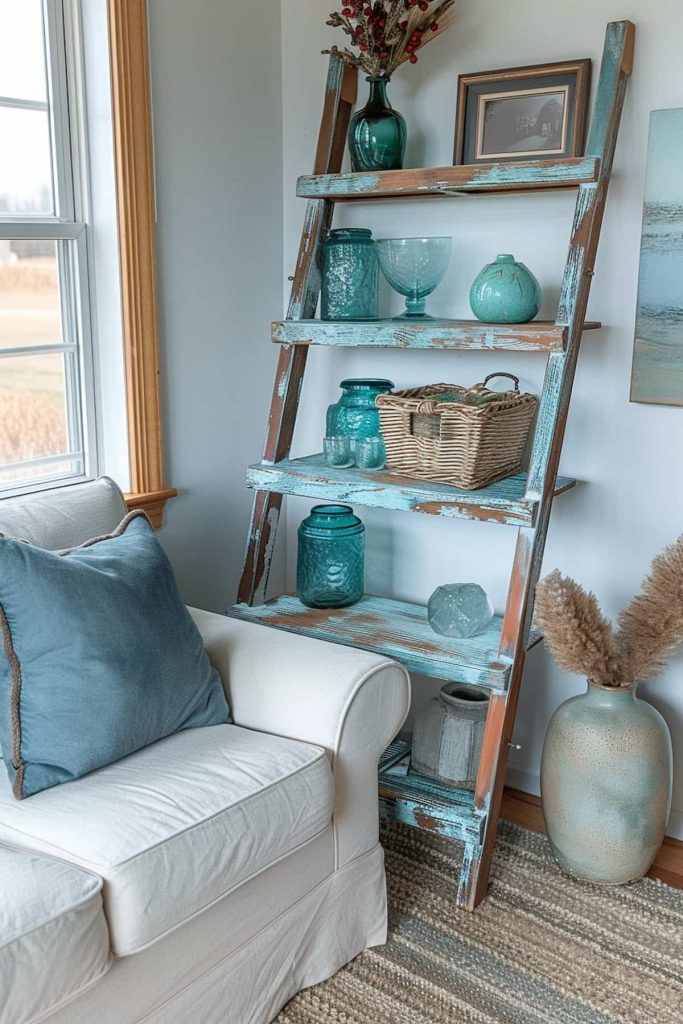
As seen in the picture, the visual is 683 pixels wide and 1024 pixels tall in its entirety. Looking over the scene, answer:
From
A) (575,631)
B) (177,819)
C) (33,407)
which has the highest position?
(33,407)

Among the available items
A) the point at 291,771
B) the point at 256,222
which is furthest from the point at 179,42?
the point at 291,771

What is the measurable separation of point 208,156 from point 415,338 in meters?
0.85

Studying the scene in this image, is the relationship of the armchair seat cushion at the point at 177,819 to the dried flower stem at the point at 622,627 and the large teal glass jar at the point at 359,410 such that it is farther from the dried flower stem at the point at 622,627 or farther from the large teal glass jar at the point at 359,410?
the large teal glass jar at the point at 359,410

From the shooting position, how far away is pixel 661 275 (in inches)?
89.8

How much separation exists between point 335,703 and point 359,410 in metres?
0.83

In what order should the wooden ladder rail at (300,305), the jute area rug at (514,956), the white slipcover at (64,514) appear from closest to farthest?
the jute area rug at (514,956), the white slipcover at (64,514), the wooden ladder rail at (300,305)

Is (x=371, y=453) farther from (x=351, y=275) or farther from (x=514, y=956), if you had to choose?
(x=514, y=956)

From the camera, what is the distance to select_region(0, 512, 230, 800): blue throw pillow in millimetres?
1695

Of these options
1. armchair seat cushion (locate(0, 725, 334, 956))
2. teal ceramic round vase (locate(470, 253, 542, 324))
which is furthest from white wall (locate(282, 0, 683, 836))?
armchair seat cushion (locate(0, 725, 334, 956))

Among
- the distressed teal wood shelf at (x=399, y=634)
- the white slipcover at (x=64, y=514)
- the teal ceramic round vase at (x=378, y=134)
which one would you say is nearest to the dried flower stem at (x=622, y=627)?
the distressed teal wood shelf at (x=399, y=634)

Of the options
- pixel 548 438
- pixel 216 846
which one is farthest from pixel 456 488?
pixel 216 846

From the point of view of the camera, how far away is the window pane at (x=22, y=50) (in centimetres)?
224

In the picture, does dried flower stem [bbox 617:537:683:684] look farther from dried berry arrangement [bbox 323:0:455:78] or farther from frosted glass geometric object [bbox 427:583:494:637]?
dried berry arrangement [bbox 323:0:455:78]

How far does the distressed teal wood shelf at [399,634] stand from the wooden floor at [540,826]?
520 mm
